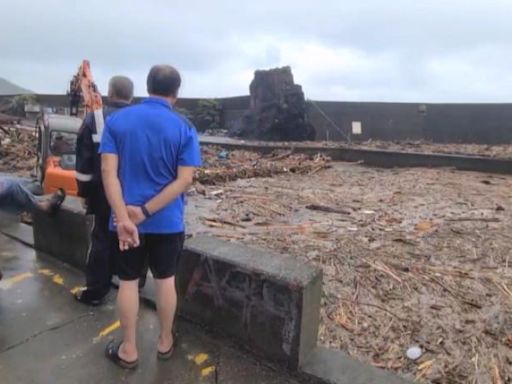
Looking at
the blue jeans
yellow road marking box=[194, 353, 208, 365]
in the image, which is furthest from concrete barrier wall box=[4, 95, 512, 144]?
yellow road marking box=[194, 353, 208, 365]

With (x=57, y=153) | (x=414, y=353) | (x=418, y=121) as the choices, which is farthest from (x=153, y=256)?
(x=418, y=121)

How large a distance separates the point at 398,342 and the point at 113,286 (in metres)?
2.38

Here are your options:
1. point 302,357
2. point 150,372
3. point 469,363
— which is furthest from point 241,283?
point 469,363

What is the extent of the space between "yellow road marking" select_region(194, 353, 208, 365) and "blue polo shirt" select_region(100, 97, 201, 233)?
2.89 ft

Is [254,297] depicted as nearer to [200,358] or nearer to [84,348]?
[200,358]

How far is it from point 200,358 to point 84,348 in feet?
2.52

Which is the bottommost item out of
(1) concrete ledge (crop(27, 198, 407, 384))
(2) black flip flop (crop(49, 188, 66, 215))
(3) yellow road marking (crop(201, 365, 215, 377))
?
(3) yellow road marking (crop(201, 365, 215, 377))

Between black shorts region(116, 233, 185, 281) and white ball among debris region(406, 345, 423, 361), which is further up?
black shorts region(116, 233, 185, 281)

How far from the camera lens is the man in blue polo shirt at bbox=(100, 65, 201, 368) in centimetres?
230

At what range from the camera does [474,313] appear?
3756 mm

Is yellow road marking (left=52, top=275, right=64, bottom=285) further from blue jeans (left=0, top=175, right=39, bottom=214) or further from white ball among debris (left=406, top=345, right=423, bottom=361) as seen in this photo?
white ball among debris (left=406, top=345, right=423, bottom=361)

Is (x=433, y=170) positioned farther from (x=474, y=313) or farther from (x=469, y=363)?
(x=469, y=363)

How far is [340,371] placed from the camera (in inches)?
99.3

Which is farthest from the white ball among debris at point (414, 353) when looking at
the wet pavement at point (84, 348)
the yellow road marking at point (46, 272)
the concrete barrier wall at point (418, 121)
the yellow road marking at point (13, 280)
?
the concrete barrier wall at point (418, 121)
